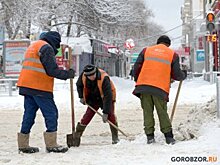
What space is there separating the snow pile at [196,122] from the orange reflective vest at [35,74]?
219 centimetres

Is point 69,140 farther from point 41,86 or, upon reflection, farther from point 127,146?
point 41,86

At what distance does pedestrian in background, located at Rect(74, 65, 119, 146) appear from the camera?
28.2 ft

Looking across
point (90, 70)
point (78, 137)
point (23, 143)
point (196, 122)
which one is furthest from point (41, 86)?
point (196, 122)

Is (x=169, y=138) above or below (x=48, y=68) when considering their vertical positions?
below

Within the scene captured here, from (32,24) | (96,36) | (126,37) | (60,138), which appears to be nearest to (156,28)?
(126,37)

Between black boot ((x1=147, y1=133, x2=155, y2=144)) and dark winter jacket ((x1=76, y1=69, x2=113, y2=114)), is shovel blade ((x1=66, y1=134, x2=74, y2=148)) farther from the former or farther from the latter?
black boot ((x1=147, y1=133, x2=155, y2=144))

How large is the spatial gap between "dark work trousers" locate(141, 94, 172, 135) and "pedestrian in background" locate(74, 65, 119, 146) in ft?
2.82

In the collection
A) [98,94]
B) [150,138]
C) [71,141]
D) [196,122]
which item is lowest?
[71,141]

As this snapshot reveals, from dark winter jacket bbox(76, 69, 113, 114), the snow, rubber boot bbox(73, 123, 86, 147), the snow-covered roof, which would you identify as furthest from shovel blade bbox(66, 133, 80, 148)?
the snow-covered roof

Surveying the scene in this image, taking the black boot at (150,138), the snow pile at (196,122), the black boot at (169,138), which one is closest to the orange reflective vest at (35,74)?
the black boot at (150,138)

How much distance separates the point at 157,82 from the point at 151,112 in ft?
1.52

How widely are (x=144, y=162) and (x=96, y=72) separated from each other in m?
2.62

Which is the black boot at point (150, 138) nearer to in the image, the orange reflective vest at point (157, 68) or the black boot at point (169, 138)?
the black boot at point (169, 138)

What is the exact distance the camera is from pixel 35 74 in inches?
296
